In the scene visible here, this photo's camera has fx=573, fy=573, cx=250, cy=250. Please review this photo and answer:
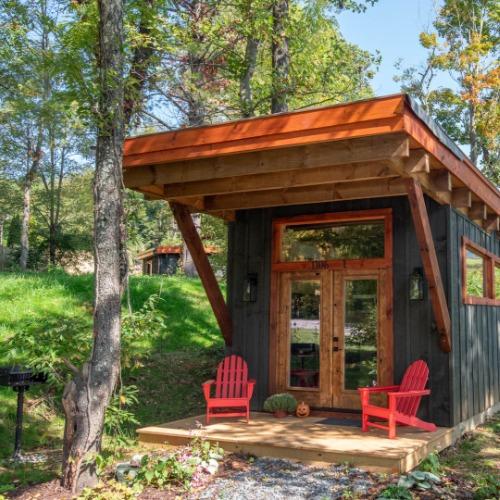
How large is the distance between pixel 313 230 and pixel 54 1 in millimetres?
5666

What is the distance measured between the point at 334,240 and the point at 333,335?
1107 mm

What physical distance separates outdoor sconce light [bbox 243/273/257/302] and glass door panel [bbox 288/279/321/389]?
47 centimetres

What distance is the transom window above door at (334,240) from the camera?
6496 mm

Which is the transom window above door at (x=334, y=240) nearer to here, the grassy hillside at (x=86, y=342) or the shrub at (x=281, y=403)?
the shrub at (x=281, y=403)

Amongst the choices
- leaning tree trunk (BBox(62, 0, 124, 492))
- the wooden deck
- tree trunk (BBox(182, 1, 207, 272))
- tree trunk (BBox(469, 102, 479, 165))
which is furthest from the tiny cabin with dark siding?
tree trunk (BBox(469, 102, 479, 165))

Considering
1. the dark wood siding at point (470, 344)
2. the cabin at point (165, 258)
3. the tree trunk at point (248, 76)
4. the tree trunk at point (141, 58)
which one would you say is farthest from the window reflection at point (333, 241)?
the cabin at point (165, 258)

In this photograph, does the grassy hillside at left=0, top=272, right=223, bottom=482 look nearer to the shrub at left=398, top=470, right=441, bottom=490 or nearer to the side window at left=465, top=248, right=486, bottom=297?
the shrub at left=398, top=470, right=441, bottom=490

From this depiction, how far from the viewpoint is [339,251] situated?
21.9ft

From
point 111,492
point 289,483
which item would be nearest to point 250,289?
point 289,483

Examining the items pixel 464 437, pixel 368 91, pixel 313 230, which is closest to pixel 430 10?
pixel 368 91

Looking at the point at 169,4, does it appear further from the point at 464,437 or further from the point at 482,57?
the point at 482,57

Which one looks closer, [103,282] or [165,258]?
[103,282]

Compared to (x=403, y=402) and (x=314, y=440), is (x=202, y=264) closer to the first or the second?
(x=314, y=440)

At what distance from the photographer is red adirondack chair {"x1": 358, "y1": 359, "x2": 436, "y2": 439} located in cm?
529
